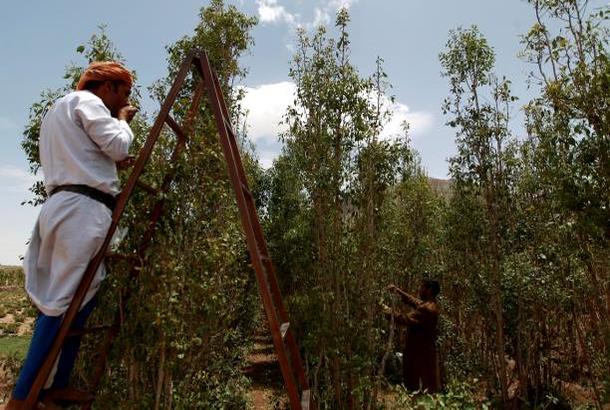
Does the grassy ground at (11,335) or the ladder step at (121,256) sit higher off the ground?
the ladder step at (121,256)

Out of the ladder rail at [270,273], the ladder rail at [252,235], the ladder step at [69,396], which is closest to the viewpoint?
the ladder rail at [252,235]

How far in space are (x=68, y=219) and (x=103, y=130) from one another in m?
0.50

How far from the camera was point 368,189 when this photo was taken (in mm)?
6238

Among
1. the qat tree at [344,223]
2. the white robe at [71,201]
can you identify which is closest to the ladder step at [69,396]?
the white robe at [71,201]

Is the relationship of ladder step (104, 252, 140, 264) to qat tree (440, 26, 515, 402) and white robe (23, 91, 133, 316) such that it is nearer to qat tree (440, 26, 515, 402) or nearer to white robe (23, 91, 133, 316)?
white robe (23, 91, 133, 316)

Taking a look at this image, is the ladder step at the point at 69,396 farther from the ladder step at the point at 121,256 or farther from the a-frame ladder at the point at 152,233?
the ladder step at the point at 121,256

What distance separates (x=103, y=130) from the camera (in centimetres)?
242

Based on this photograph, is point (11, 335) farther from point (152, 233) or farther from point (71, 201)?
point (71, 201)

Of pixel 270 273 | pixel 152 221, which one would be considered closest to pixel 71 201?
pixel 152 221

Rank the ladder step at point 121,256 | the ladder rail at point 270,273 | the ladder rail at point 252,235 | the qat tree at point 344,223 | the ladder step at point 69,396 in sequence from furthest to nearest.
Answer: the qat tree at point 344,223
the ladder rail at point 270,273
the ladder step at point 121,256
the ladder step at point 69,396
the ladder rail at point 252,235

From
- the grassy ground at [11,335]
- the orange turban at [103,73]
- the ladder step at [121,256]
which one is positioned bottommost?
the grassy ground at [11,335]

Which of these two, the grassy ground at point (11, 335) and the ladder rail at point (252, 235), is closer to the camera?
the ladder rail at point (252, 235)

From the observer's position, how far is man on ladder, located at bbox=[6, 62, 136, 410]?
229 centimetres

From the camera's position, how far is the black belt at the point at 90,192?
7.92 feet
